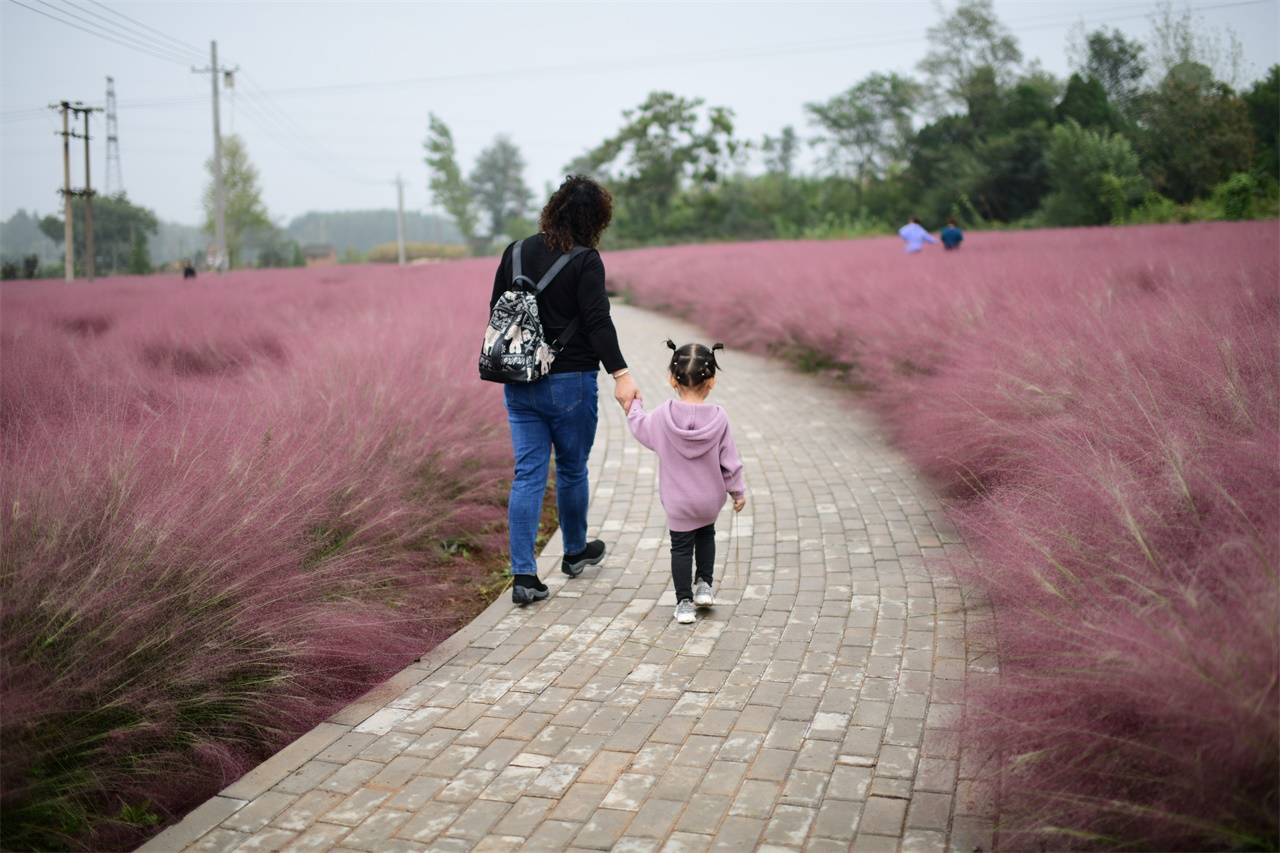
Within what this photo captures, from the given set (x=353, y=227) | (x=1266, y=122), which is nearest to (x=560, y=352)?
(x=1266, y=122)

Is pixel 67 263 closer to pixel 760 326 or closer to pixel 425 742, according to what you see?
pixel 760 326

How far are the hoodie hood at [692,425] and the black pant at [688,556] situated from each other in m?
0.39

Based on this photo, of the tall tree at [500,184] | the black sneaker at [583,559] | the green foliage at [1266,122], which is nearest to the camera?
the black sneaker at [583,559]

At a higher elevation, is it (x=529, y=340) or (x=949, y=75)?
(x=949, y=75)

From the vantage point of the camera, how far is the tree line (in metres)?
32.2

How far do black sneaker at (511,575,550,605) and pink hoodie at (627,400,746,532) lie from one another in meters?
0.83

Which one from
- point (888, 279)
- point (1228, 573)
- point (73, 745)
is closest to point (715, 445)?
point (1228, 573)

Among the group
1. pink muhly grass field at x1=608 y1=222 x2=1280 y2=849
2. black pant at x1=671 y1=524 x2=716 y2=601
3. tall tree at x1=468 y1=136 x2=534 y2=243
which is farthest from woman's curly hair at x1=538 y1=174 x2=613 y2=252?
tall tree at x1=468 y1=136 x2=534 y2=243

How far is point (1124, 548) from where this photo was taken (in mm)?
3184

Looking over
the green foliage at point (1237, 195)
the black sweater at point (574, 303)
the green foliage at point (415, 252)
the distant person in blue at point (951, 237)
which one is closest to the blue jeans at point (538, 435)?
the black sweater at point (574, 303)

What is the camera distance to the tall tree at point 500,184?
398ft

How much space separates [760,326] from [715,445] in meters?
9.67

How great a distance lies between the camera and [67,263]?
22.4m

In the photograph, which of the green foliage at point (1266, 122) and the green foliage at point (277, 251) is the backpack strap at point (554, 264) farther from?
the green foliage at point (277, 251)
